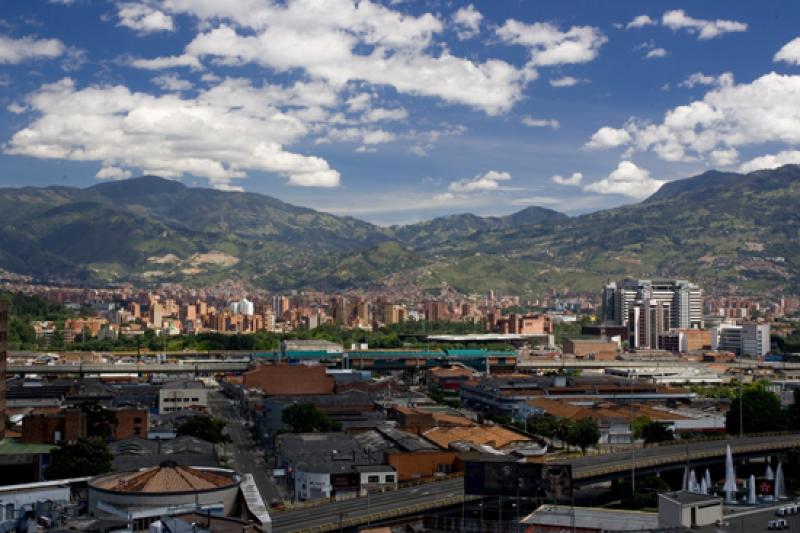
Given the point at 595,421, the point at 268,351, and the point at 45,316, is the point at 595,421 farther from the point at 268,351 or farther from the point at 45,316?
the point at 45,316

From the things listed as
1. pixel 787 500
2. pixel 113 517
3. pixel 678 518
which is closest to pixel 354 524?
pixel 113 517

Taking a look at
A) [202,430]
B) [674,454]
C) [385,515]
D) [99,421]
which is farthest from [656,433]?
[99,421]

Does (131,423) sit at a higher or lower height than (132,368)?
higher

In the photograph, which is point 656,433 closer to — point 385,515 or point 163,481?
point 385,515

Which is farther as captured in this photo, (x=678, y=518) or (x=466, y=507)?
(x=466, y=507)

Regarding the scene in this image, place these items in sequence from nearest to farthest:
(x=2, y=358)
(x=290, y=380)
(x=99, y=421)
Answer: (x=2, y=358), (x=99, y=421), (x=290, y=380)

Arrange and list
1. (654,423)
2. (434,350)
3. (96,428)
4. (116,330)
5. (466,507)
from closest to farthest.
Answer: (466,507)
(96,428)
(654,423)
(434,350)
(116,330)

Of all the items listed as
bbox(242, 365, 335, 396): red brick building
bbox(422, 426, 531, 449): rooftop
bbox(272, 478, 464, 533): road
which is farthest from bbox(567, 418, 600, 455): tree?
bbox(242, 365, 335, 396): red brick building

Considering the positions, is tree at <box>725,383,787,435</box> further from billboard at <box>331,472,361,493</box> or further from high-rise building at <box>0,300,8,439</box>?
high-rise building at <box>0,300,8,439</box>
